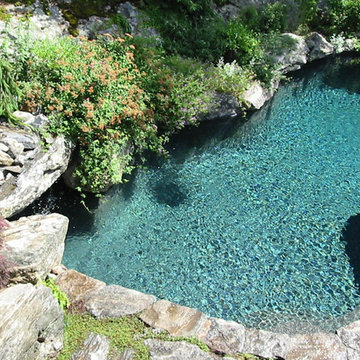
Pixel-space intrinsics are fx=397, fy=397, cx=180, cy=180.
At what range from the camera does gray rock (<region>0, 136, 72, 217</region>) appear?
682 cm

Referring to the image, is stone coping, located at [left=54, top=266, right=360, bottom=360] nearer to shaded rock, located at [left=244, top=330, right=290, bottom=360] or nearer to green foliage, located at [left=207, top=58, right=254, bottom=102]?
shaded rock, located at [left=244, top=330, right=290, bottom=360]

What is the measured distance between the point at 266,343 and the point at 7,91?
20.2 feet

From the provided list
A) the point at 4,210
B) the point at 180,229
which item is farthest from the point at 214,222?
the point at 4,210

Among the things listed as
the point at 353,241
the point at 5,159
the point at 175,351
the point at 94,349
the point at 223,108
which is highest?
the point at 5,159

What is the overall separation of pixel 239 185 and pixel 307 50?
28.2 ft

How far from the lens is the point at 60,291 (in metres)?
6.19

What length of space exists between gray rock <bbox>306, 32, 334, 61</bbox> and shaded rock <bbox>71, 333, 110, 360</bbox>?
1369cm

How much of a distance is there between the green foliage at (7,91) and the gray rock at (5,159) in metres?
0.80

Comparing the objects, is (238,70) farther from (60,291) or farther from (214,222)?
(60,291)

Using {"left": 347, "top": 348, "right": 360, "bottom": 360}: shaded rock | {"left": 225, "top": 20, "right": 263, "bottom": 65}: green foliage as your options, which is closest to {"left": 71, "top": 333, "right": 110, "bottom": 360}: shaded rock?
{"left": 347, "top": 348, "right": 360, "bottom": 360}: shaded rock

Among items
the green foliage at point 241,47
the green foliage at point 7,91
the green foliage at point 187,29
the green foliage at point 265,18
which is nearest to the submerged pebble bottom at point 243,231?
the green foliage at point 7,91

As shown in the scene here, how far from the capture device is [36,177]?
7238 millimetres

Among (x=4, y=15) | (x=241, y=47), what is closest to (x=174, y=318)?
(x=4, y=15)

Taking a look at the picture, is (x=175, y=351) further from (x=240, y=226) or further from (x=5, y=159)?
(x=5, y=159)
